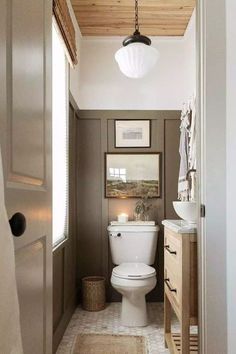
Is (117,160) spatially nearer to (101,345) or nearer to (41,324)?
(101,345)

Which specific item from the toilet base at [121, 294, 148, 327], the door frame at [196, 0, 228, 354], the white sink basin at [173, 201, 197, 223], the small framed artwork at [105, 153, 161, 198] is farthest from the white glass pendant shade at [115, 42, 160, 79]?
the toilet base at [121, 294, 148, 327]

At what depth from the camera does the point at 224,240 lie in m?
1.50

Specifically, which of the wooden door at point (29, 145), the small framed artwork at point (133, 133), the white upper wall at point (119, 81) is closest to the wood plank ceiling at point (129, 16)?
the white upper wall at point (119, 81)

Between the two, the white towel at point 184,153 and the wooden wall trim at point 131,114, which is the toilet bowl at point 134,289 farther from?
the wooden wall trim at point 131,114

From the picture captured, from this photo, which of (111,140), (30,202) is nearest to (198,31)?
(30,202)

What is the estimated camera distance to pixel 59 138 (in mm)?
2592

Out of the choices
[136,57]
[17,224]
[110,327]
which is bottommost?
[110,327]

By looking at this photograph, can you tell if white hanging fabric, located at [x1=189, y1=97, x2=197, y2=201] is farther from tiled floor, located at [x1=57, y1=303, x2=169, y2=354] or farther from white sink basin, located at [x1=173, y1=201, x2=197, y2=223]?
tiled floor, located at [x1=57, y1=303, x2=169, y2=354]

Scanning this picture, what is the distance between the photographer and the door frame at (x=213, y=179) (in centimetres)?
151

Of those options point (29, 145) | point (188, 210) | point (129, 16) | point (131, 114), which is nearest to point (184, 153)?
point (131, 114)

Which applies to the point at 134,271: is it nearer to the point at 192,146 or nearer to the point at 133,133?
the point at 192,146

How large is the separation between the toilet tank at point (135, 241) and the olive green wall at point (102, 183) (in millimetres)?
190

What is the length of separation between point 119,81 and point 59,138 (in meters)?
1.17

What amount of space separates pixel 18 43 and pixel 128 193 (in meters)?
2.52
